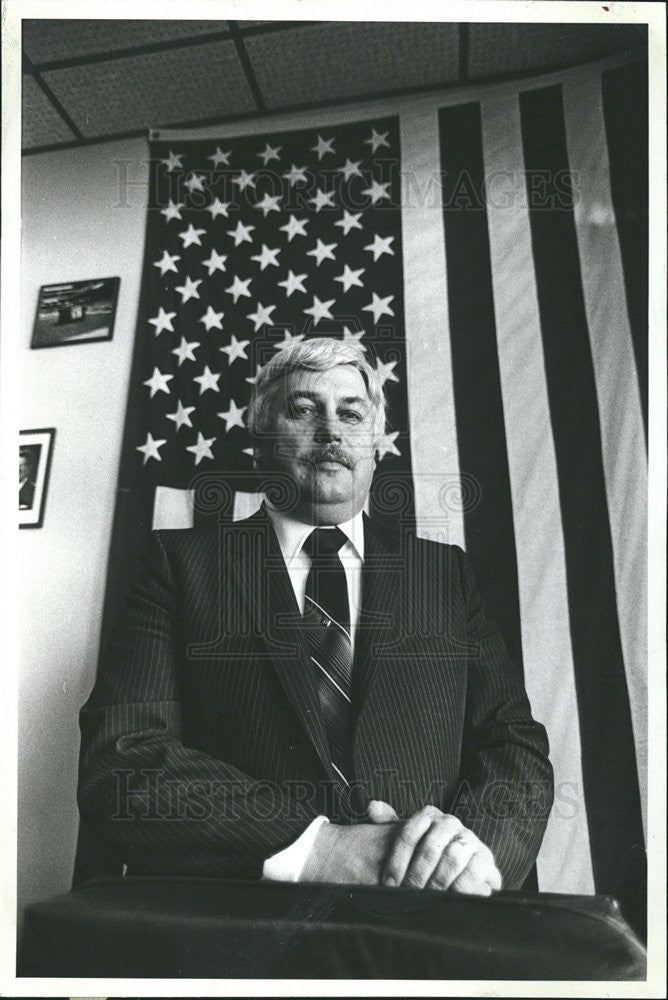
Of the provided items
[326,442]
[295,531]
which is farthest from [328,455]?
[295,531]

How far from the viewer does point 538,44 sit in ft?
6.34

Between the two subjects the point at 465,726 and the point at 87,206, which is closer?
the point at 465,726

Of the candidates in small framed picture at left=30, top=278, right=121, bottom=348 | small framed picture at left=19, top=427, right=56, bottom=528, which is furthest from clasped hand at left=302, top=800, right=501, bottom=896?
small framed picture at left=30, top=278, right=121, bottom=348

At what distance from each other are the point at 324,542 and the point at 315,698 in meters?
0.33

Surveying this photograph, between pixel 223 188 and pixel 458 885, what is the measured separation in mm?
1549

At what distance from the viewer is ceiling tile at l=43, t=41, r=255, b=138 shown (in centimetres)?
195

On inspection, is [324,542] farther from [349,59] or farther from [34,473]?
[349,59]

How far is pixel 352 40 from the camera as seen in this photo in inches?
75.3

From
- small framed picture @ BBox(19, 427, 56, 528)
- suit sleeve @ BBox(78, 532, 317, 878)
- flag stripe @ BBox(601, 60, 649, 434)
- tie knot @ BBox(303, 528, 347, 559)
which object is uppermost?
flag stripe @ BBox(601, 60, 649, 434)

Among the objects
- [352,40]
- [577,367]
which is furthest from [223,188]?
[577,367]

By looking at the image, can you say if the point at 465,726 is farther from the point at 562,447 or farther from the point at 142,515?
the point at 142,515

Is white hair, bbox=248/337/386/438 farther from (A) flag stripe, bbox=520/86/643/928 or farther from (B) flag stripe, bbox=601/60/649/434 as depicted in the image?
(B) flag stripe, bbox=601/60/649/434

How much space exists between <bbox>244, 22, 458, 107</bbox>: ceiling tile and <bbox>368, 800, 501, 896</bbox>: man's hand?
1.61 metres

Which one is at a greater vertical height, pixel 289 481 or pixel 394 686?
pixel 289 481
